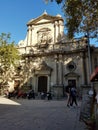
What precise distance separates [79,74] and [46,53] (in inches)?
229

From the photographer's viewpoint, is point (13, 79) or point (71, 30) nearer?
point (71, 30)

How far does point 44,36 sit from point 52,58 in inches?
166

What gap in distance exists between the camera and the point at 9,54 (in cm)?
2375

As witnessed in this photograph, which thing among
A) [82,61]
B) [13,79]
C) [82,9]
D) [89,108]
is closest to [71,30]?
[82,9]

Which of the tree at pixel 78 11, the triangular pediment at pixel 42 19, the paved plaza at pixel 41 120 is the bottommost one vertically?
the paved plaza at pixel 41 120

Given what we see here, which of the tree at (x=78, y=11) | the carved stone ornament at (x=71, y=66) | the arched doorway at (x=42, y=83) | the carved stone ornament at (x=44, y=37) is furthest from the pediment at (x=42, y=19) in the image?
the tree at (x=78, y=11)

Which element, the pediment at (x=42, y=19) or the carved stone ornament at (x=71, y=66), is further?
the pediment at (x=42, y=19)

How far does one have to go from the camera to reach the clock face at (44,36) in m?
26.3

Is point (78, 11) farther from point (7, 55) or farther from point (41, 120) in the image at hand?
point (7, 55)

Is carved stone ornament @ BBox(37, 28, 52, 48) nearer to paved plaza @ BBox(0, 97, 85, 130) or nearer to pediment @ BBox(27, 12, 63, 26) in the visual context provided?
pediment @ BBox(27, 12, 63, 26)

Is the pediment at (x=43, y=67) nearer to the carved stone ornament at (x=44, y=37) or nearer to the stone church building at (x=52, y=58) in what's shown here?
the stone church building at (x=52, y=58)

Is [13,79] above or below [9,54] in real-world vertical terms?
below

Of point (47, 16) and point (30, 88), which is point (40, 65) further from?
point (47, 16)

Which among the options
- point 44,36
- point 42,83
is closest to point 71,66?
point 42,83
